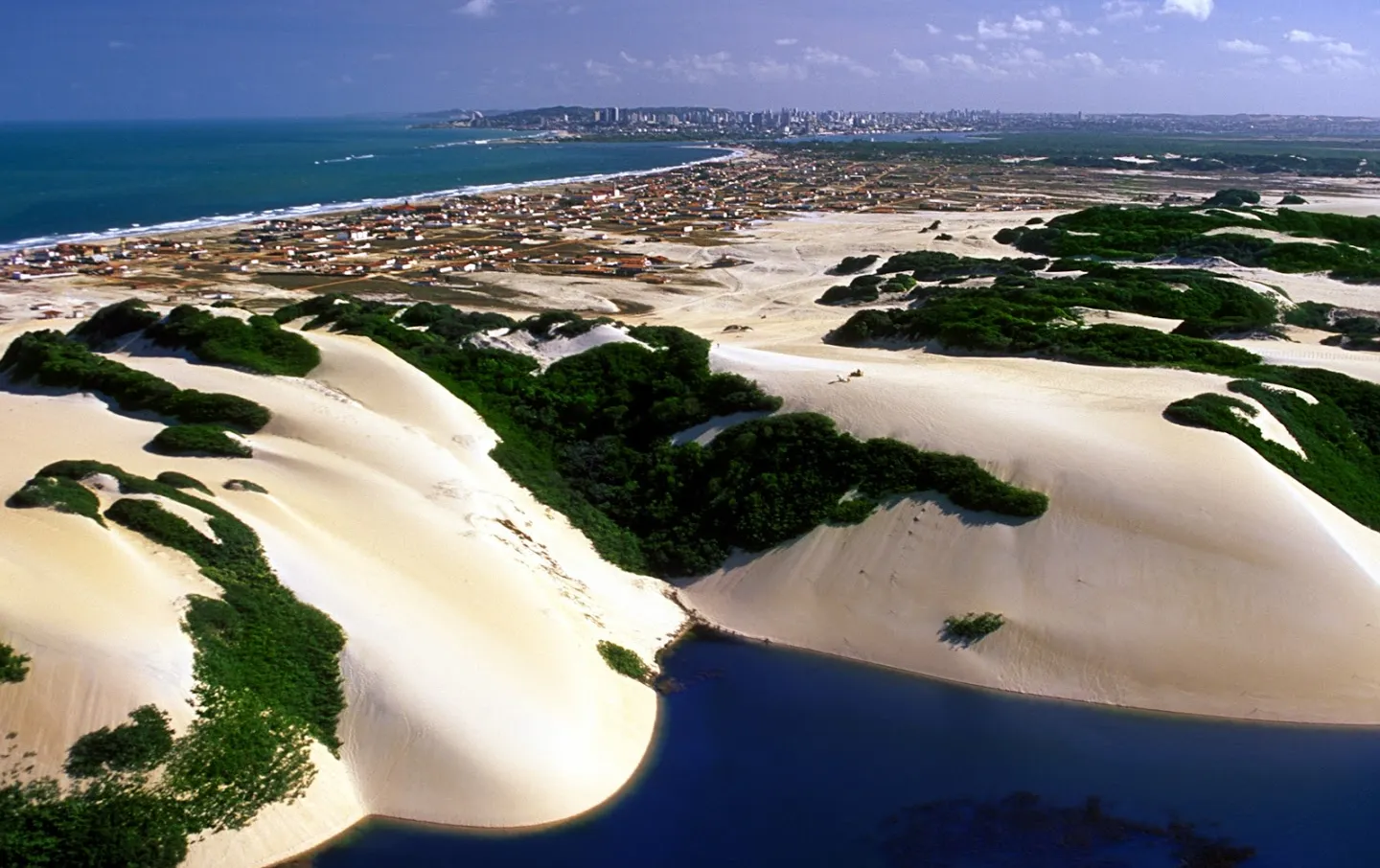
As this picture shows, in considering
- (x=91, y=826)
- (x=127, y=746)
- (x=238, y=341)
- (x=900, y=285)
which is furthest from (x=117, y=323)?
(x=900, y=285)

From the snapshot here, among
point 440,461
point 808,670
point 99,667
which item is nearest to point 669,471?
point 440,461

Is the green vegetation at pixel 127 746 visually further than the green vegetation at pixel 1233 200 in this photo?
No

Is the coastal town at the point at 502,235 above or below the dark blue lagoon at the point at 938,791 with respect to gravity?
below

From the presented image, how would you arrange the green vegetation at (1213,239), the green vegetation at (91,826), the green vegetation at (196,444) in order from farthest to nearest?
the green vegetation at (1213,239), the green vegetation at (196,444), the green vegetation at (91,826)

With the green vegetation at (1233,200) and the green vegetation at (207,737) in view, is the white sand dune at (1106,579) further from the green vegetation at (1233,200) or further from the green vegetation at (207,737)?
the green vegetation at (1233,200)

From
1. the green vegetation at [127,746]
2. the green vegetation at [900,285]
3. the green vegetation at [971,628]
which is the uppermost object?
the green vegetation at [127,746]

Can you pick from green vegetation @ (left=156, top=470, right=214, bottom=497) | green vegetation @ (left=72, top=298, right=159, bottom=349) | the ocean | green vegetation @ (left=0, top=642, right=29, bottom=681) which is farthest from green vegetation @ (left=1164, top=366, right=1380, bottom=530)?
the ocean

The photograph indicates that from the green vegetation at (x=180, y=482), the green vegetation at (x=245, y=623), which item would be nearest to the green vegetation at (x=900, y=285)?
the green vegetation at (x=180, y=482)
